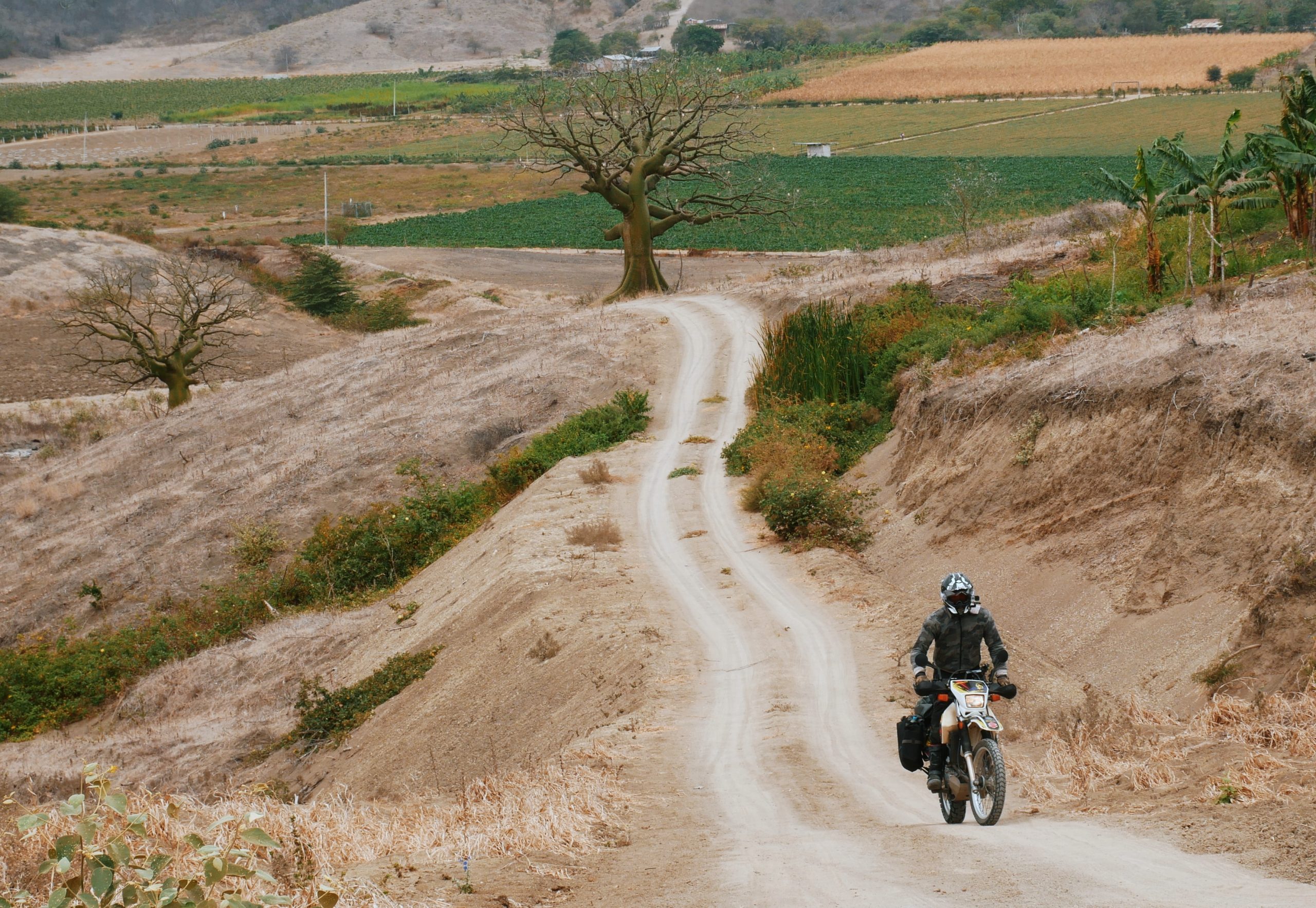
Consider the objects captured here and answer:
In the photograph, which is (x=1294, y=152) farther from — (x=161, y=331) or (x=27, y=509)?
(x=161, y=331)

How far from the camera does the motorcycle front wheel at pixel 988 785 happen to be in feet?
29.0

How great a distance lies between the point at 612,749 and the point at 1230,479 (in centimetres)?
782

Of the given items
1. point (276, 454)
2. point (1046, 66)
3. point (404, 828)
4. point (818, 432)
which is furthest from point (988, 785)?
point (1046, 66)

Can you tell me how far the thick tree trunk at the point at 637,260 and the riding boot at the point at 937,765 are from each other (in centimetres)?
3517

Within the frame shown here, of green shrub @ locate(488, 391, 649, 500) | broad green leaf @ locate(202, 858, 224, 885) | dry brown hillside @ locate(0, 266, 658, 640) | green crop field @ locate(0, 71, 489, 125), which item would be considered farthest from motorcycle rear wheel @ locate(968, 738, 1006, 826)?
green crop field @ locate(0, 71, 489, 125)

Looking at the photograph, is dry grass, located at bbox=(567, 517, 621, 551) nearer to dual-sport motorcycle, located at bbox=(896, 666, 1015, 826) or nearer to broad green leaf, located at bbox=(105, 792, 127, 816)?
dual-sport motorcycle, located at bbox=(896, 666, 1015, 826)

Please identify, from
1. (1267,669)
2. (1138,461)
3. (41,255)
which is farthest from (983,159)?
(1267,669)

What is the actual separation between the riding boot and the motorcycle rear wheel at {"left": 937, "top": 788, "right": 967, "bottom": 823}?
0.09 meters

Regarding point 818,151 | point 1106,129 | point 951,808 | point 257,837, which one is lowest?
point 951,808

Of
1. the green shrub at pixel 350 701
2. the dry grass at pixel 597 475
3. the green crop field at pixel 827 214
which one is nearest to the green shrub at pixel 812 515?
the dry grass at pixel 597 475

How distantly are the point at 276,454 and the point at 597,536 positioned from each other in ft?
45.9

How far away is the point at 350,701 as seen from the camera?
710 inches

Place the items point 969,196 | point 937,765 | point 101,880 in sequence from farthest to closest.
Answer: point 969,196 < point 937,765 < point 101,880

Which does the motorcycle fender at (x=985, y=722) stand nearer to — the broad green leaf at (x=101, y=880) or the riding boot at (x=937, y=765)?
the riding boot at (x=937, y=765)
